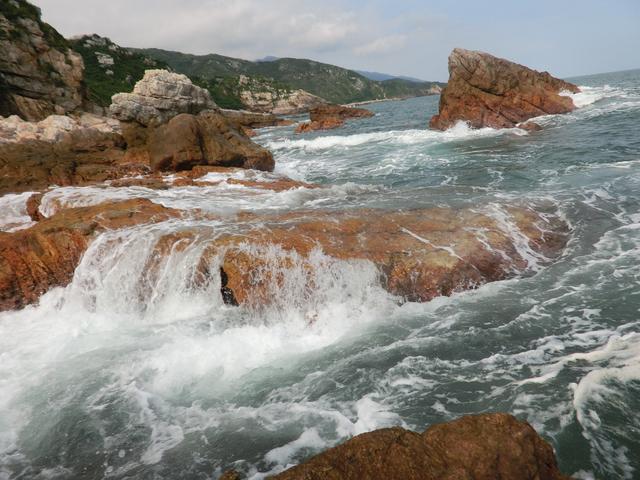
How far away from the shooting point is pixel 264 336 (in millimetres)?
7359

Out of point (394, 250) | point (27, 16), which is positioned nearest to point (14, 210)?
point (394, 250)

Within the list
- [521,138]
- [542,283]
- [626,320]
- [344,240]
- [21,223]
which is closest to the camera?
[626,320]

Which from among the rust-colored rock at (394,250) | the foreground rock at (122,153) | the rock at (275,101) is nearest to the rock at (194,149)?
the foreground rock at (122,153)

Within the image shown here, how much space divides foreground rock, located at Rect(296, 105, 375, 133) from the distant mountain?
107945mm

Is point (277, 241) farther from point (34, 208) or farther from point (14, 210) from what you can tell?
point (14, 210)

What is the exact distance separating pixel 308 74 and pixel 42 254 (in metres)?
193

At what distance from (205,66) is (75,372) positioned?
201m

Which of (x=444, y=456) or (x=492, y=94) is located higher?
(x=492, y=94)

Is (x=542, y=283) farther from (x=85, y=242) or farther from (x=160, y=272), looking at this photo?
(x=85, y=242)

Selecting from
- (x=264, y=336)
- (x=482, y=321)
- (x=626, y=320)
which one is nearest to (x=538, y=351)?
(x=482, y=321)

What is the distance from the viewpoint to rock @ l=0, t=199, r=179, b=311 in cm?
887

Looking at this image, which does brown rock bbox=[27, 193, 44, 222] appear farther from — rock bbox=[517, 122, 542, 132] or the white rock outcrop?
rock bbox=[517, 122, 542, 132]

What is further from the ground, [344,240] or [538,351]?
[344,240]

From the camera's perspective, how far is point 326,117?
56062mm
